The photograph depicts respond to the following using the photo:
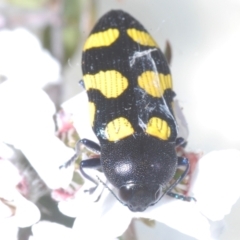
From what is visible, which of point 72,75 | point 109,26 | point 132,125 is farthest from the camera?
point 72,75

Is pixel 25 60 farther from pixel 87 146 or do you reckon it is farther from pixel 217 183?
pixel 217 183

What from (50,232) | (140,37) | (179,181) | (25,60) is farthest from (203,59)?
(50,232)

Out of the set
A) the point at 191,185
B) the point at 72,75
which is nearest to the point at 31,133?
the point at 191,185

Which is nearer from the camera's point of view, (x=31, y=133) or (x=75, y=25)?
(x=31, y=133)

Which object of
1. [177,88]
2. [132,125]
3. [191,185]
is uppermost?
[132,125]

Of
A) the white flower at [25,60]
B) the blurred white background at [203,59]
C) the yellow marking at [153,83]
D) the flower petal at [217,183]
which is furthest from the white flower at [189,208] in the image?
the blurred white background at [203,59]

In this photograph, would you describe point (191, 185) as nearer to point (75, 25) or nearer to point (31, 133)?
point (31, 133)

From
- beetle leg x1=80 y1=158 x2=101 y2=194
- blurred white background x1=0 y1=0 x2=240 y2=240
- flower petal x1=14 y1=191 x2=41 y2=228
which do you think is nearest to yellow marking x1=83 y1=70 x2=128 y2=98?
beetle leg x1=80 y1=158 x2=101 y2=194

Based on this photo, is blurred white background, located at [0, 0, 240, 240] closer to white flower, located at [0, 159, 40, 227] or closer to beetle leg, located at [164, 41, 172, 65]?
beetle leg, located at [164, 41, 172, 65]
